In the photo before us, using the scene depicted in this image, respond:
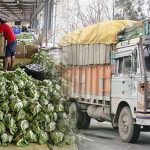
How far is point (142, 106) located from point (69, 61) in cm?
500

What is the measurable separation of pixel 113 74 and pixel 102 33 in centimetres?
169

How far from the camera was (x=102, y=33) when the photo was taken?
1388 centimetres

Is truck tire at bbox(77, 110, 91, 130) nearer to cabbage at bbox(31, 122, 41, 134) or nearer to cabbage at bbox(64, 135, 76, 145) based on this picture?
cabbage at bbox(64, 135, 76, 145)

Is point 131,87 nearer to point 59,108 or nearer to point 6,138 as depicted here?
point 59,108

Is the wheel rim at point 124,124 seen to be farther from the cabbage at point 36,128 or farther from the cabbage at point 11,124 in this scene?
the cabbage at point 11,124

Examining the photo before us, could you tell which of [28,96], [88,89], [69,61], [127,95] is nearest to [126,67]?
[127,95]

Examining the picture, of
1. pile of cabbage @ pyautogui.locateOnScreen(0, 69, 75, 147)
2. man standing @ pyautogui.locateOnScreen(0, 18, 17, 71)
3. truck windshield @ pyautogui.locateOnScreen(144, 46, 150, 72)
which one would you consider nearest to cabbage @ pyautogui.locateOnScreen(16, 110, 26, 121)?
pile of cabbage @ pyautogui.locateOnScreen(0, 69, 75, 147)

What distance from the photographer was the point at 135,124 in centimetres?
1161

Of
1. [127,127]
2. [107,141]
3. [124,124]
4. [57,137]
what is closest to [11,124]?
[57,137]

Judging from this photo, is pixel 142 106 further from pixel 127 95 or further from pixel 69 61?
pixel 69 61

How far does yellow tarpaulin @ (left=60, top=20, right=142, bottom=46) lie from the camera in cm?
1342

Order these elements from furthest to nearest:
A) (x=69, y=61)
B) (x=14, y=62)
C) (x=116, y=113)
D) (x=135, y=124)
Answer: (x=69, y=61) < (x=116, y=113) < (x=135, y=124) < (x=14, y=62)

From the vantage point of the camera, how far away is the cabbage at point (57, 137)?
6176mm

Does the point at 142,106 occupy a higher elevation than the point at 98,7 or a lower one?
lower
